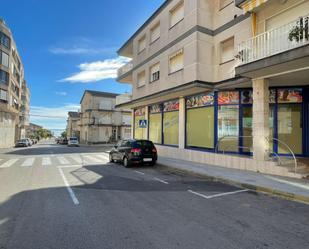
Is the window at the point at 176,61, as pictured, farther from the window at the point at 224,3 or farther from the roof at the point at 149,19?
the roof at the point at 149,19

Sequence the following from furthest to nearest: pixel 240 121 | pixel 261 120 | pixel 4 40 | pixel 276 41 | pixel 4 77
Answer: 1. pixel 4 77
2. pixel 4 40
3. pixel 240 121
4. pixel 261 120
5. pixel 276 41

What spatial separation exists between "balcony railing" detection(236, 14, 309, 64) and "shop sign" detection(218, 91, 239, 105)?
8.53 feet

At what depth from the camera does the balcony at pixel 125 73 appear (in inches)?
911

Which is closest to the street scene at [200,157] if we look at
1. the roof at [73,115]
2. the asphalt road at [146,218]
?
the asphalt road at [146,218]

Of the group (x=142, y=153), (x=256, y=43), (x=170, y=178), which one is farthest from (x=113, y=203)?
(x=256, y=43)

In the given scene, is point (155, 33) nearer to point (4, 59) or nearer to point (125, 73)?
point (125, 73)

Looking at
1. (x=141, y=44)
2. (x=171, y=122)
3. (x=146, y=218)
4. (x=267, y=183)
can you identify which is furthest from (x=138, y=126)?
(x=146, y=218)

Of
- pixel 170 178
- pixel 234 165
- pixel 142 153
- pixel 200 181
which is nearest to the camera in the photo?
pixel 200 181

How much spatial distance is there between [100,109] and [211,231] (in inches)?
1927

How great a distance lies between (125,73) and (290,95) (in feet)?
52.4

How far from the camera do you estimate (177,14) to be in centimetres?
1564

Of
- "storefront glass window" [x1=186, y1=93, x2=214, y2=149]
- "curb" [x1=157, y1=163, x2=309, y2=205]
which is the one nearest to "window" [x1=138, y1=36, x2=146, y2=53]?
"storefront glass window" [x1=186, y1=93, x2=214, y2=149]

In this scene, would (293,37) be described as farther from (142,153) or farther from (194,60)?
(142,153)

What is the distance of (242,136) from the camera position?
12.3 m
